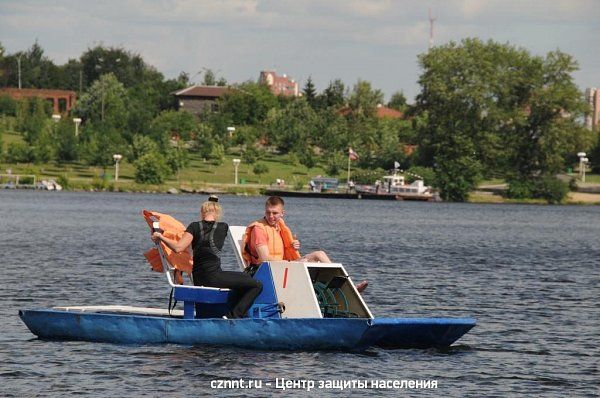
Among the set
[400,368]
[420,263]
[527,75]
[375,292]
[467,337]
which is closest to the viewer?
[400,368]

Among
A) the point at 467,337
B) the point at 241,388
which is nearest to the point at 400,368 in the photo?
the point at 241,388

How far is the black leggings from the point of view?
80.3 ft

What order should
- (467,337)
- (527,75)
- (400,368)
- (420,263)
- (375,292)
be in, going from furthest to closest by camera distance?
(527,75), (420,263), (375,292), (467,337), (400,368)

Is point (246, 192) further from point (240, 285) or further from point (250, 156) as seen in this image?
point (240, 285)

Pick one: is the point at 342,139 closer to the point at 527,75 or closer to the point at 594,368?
the point at 527,75

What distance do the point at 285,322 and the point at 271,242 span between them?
58.5 inches

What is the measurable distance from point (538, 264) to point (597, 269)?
2.59m

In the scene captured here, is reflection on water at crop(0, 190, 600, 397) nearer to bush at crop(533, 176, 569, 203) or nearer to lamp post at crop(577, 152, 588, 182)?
bush at crop(533, 176, 569, 203)

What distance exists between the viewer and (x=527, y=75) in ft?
544

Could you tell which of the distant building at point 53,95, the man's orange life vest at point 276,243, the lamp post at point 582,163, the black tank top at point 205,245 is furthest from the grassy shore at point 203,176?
the black tank top at point 205,245

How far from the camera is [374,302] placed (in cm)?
3606

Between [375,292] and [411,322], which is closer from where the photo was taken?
[411,322]

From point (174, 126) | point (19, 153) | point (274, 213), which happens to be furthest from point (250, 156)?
point (274, 213)

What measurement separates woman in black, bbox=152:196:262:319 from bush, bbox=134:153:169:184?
12422 cm
